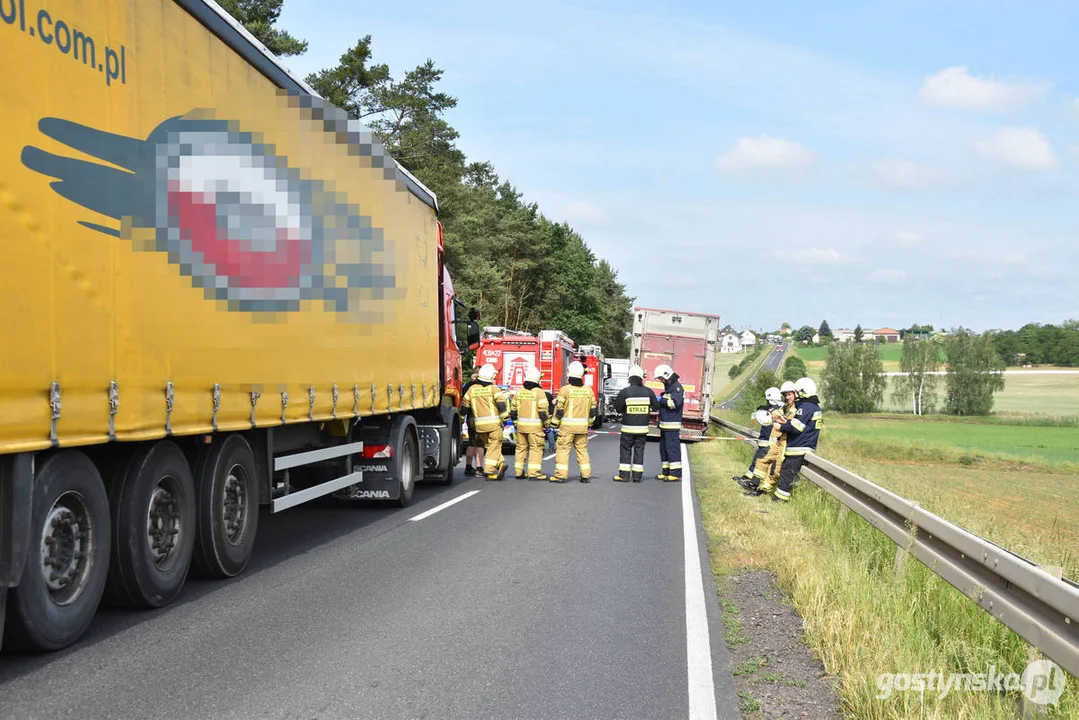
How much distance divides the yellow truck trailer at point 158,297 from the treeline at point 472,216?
18.6m

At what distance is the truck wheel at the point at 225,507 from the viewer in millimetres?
7180

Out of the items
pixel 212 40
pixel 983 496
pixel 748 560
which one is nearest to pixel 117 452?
pixel 212 40

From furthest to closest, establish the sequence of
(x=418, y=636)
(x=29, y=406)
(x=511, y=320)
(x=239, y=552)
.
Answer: (x=511, y=320)
(x=239, y=552)
(x=418, y=636)
(x=29, y=406)

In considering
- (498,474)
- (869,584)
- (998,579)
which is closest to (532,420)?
(498,474)

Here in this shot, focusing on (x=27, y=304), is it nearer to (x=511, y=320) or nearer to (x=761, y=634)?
(x=761, y=634)

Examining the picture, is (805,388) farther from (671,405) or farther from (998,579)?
(998,579)

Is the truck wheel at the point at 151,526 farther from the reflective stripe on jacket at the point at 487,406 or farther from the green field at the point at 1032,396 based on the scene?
the green field at the point at 1032,396

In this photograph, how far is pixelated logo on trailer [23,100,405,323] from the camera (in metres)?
5.38

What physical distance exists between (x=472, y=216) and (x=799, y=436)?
3703 centimetres

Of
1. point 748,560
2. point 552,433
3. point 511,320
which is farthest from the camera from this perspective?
point 511,320

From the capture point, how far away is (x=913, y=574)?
729cm

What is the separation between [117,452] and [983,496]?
23385mm

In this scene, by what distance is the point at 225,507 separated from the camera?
25.1 feet

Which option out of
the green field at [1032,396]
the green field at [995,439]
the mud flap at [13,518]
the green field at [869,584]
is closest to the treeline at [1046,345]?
the green field at [1032,396]
